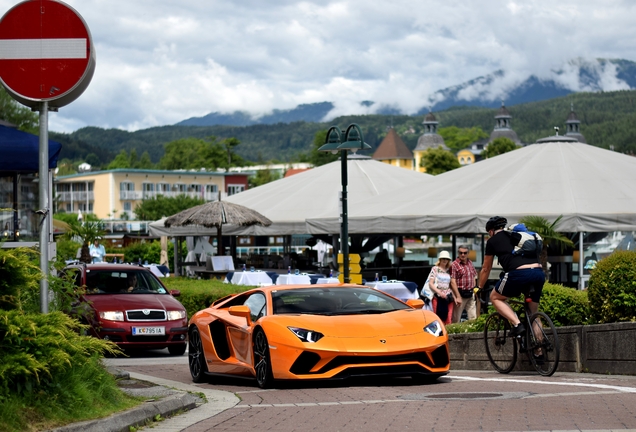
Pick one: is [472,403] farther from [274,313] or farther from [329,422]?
[274,313]

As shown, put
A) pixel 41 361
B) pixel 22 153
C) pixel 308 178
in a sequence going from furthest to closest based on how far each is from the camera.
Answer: pixel 308 178 < pixel 22 153 < pixel 41 361

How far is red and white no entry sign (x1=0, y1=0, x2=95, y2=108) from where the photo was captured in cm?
689

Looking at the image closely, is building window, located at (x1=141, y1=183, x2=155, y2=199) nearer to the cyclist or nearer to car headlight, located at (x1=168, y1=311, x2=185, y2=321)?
car headlight, located at (x1=168, y1=311, x2=185, y2=321)

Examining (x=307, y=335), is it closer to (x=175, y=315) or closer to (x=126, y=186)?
(x=175, y=315)

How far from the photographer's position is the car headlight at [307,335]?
10.1 meters

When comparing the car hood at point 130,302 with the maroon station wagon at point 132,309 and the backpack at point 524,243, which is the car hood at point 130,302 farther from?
the backpack at point 524,243

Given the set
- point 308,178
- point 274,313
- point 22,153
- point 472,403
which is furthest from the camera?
point 308,178

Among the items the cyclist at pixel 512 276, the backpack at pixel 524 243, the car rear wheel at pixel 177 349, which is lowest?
the car rear wheel at pixel 177 349

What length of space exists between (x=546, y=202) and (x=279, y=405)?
1475 cm

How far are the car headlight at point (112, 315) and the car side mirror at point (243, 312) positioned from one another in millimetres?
6148

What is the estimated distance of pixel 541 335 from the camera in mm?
11227

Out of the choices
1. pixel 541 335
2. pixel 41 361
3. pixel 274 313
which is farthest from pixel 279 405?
pixel 541 335

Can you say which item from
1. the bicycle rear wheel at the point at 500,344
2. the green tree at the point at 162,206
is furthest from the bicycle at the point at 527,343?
the green tree at the point at 162,206

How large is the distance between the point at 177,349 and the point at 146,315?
3.48 ft
